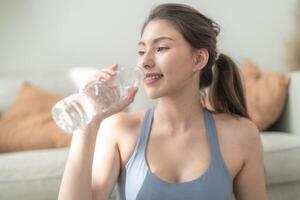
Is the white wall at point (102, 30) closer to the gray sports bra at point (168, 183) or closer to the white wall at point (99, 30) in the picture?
the white wall at point (99, 30)

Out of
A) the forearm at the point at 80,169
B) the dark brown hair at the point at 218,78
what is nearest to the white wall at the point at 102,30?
the dark brown hair at the point at 218,78

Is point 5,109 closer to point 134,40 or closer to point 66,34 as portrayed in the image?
point 66,34

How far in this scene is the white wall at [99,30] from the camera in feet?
7.88

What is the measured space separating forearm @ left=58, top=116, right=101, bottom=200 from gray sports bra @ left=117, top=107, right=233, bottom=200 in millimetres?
116

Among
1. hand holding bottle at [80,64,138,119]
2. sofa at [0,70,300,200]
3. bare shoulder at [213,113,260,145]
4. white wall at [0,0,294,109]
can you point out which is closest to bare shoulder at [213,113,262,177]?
bare shoulder at [213,113,260,145]

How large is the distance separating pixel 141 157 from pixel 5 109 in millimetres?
1315

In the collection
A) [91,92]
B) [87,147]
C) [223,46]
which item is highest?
[91,92]

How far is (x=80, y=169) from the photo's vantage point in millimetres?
920

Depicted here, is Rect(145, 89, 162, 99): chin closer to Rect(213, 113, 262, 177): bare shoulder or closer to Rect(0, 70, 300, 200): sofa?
Rect(213, 113, 262, 177): bare shoulder

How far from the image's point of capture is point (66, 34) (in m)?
2.44

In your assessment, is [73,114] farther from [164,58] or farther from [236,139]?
[236,139]

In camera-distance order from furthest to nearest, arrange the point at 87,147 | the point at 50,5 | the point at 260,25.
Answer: the point at 260,25 → the point at 50,5 → the point at 87,147

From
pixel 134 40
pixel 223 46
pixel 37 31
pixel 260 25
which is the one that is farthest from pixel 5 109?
pixel 260 25

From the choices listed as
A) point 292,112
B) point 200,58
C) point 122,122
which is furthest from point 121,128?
point 292,112
